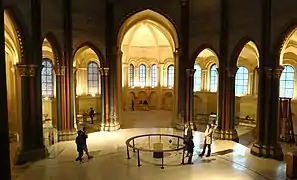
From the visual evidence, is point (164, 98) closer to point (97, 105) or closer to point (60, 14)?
point (97, 105)

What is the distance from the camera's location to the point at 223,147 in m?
15.7

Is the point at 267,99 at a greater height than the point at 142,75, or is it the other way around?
the point at 142,75

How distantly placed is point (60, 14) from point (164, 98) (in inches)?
627

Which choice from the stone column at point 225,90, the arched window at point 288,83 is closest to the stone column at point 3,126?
the stone column at point 225,90

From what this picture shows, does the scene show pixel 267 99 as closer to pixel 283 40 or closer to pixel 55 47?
pixel 283 40

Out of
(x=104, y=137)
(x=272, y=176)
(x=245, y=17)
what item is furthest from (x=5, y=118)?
(x=245, y=17)

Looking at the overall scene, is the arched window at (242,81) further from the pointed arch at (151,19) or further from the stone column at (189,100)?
the pointed arch at (151,19)

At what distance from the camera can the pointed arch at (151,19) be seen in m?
19.8

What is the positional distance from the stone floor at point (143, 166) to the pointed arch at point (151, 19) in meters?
7.07

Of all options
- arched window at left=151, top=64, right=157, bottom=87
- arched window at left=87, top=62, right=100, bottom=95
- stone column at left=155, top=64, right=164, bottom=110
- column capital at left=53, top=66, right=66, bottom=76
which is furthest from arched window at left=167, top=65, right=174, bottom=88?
column capital at left=53, top=66, right=66, bottom=76

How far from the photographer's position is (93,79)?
87.0 feet

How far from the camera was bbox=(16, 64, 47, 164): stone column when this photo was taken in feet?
42.9

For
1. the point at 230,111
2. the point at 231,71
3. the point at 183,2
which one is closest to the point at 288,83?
the point at 230,111

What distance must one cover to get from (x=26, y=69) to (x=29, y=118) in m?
2.13
